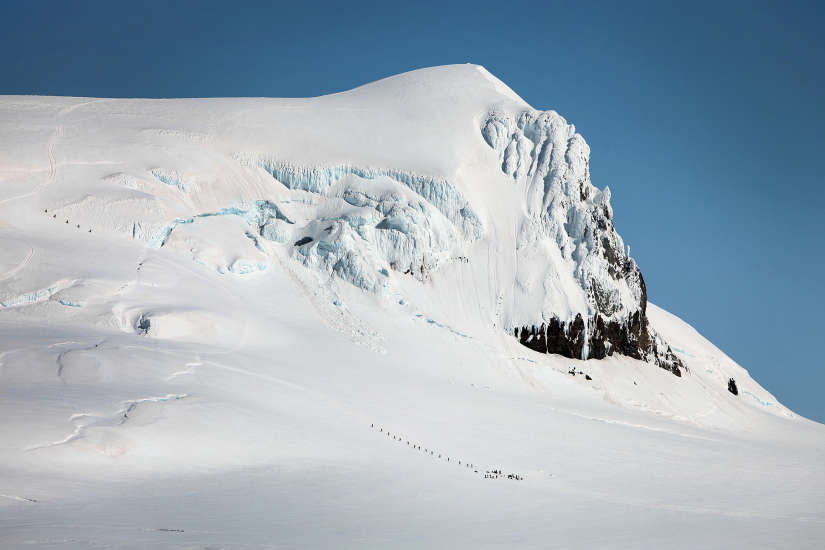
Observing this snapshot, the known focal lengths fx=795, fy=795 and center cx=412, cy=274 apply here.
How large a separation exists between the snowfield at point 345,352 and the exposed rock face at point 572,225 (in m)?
0.25

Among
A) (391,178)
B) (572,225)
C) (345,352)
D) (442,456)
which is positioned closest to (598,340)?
(572,225)

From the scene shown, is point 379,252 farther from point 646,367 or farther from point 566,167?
point 646,367

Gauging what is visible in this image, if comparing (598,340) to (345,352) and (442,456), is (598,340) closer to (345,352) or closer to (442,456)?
(345,352)

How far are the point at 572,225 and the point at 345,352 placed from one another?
26858 mm

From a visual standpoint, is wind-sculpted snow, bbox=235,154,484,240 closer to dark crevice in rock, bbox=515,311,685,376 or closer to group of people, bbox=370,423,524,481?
dark crevice in rock, bbox=515,311,685,376

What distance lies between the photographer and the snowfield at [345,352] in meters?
20.3

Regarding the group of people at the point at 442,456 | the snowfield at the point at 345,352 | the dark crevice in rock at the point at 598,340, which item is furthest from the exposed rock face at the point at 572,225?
the group of people at the point at 442,456

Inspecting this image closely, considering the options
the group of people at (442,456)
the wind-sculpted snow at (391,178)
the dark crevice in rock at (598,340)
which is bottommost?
the group of people at (442,456)

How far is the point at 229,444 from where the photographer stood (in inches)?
989

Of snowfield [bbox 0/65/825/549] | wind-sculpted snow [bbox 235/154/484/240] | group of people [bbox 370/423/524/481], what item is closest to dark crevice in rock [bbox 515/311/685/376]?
snowfield [bbox 0/65/825/549]

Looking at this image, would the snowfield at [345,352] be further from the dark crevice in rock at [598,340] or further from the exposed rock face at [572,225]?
the dark crevice in rock at [598,340]

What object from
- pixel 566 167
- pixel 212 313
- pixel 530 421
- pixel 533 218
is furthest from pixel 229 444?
pixel 566 167

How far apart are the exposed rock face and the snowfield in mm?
247

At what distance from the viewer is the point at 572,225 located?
63.1 m
